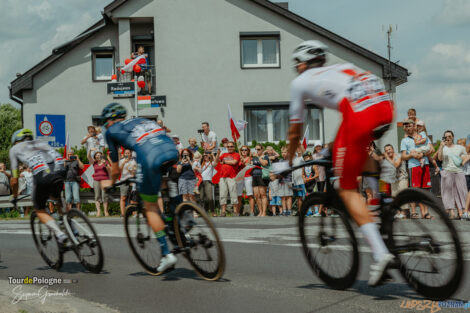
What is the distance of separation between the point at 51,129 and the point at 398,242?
17.0 m

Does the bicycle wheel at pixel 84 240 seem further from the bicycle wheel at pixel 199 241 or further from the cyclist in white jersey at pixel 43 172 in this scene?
the bicycle wheel at pixel 199 241

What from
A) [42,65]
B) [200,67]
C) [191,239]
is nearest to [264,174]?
[191,239]

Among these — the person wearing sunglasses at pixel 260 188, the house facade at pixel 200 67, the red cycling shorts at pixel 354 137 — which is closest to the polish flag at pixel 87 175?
the person wearing sunglasses at pixel 260 188

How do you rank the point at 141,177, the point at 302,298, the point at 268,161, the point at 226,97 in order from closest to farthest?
the point at 302,298
the point at 141,177
the point at 268,161
the point at 226,97

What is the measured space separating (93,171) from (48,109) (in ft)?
34.2

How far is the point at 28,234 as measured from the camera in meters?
12.8

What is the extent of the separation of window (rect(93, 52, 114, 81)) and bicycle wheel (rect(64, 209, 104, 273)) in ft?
76.5

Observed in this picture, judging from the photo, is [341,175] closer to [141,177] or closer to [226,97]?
[141,177]

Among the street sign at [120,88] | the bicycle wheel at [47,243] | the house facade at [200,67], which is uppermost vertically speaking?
the house facade at [200,67]

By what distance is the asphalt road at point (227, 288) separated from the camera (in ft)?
16.5

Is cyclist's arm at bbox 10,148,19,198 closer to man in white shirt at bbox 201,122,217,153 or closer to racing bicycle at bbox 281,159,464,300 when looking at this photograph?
racing bicycle at bbox 281,159,464,300

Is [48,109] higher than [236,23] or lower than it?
lower

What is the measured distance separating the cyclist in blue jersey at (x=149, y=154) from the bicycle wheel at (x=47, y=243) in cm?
180

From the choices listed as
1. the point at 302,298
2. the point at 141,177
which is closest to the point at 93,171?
the point at 141,177
